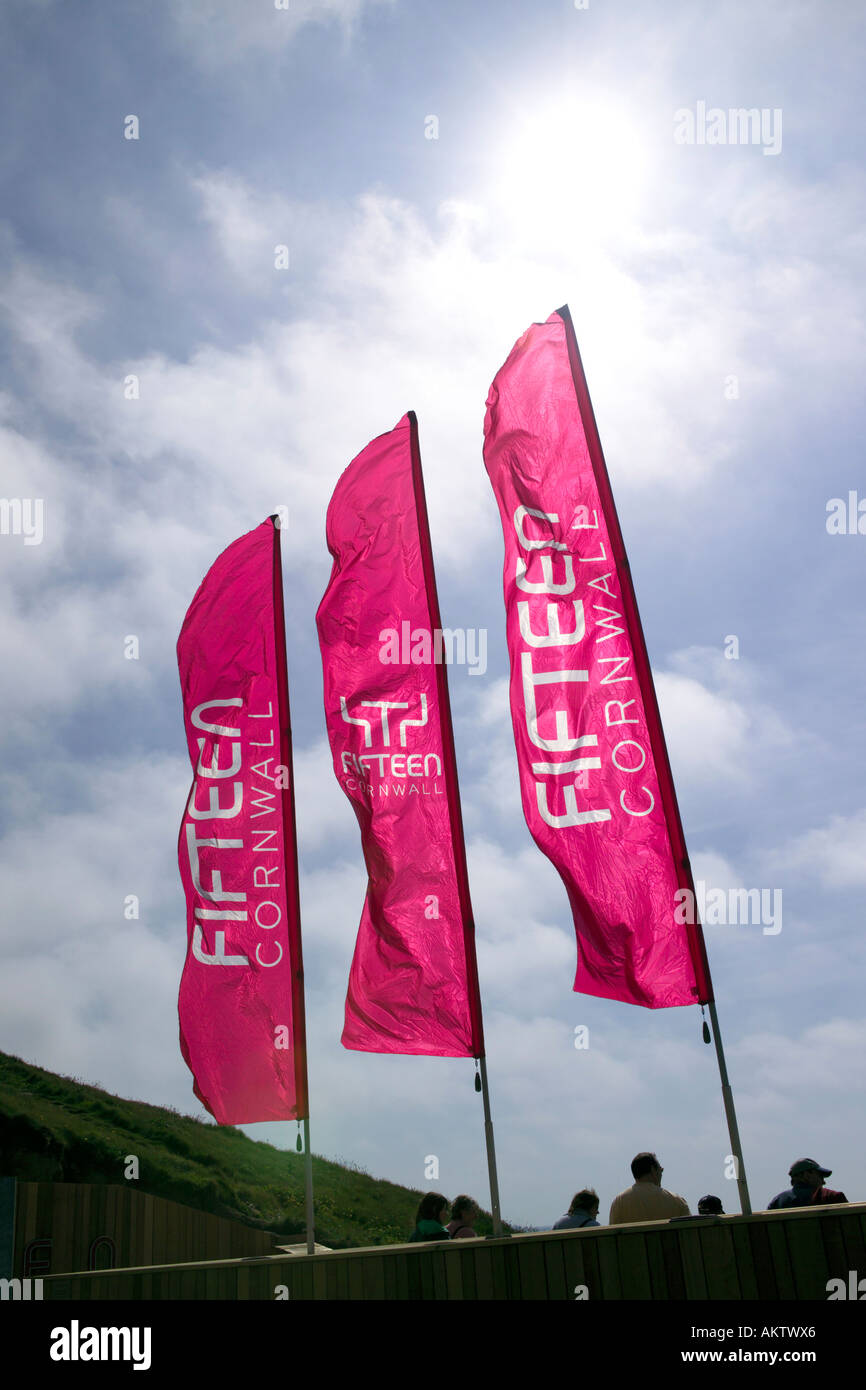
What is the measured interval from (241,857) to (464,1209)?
4.28m

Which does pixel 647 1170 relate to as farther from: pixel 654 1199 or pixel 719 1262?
pixel 719 1262

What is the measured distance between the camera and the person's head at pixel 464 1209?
8469mm

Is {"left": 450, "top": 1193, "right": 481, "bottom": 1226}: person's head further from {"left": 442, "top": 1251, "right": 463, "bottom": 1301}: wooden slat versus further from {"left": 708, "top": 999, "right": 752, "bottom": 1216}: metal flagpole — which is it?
{"left": 708, "top": 999, "right": 752, "bottom": 1216}: metal flagpole

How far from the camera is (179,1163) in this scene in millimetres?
26641

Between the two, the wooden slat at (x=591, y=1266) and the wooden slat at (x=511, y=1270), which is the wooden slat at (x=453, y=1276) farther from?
the wooden slat at (x=591, y=1266)

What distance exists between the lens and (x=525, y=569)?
366 inches

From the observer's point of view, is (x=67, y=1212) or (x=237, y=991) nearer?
(x=237, y=991)

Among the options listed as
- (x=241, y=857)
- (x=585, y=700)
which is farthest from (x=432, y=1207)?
(x=585, y=700)

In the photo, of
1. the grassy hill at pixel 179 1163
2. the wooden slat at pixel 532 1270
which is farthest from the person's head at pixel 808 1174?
the grassy hill at pixel 179 1163

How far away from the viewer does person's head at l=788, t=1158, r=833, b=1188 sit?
7395 mm
